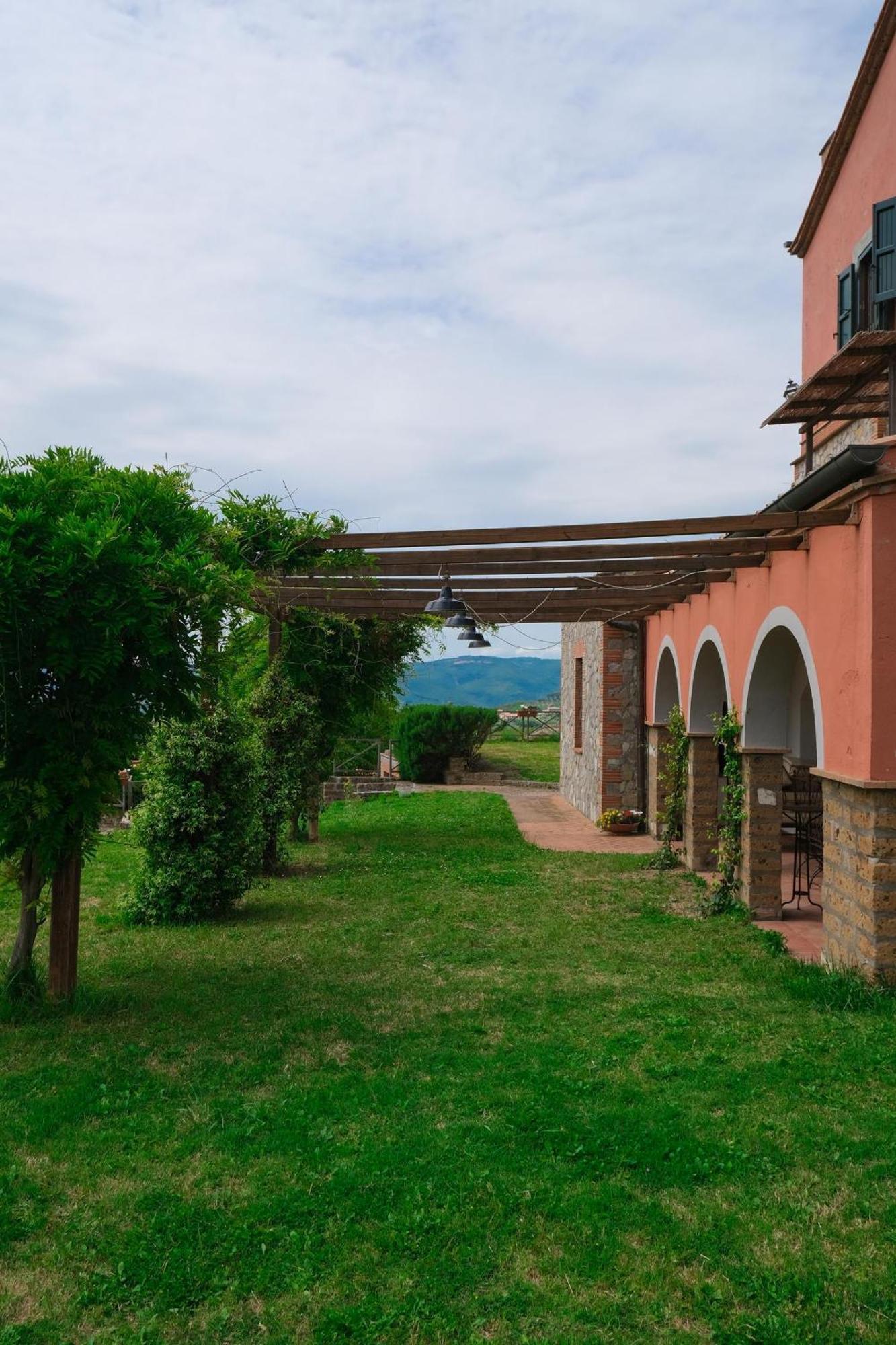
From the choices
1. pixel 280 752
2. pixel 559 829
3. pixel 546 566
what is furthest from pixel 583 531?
pixel 559 829

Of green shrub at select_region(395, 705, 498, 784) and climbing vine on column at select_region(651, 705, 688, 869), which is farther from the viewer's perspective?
green shrub at select_region(395, 705, 498, 784)

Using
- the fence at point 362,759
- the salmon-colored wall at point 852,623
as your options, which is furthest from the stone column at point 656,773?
the fence at point 362,759

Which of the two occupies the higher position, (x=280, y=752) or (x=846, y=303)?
(x=846, y=303)

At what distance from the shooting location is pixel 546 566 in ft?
28.2

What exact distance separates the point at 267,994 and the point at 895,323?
7.82 meters

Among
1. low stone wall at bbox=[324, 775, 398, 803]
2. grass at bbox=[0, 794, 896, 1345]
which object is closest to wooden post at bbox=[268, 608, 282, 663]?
grass at bbox=[0, 794, 896, 1345]

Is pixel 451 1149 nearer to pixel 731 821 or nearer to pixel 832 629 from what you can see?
pixel 832 629

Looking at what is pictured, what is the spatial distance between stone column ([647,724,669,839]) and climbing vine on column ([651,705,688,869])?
1382 millimetres

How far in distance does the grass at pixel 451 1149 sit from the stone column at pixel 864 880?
0.88ft

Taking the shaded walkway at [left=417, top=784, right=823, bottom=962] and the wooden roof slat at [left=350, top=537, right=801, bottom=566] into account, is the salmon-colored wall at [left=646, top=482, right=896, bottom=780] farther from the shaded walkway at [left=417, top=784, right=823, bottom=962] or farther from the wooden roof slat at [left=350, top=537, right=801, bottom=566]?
the shaded walkway at [left=417, top=784, right=823, bottom=962]

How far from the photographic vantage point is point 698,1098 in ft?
15.1

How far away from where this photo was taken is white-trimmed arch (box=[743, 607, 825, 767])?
6.94 meters

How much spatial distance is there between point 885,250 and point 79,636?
708cm

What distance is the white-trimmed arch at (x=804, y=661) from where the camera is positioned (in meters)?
6.94
